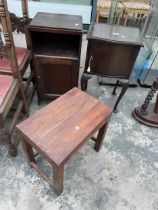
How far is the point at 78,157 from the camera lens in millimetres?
1461

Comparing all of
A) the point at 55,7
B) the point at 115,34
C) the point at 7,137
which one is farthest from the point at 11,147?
the point at 55,7

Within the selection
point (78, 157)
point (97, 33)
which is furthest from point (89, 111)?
point (97, 33)

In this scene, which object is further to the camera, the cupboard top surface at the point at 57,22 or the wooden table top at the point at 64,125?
the cupboard top surface at the point at 57,22

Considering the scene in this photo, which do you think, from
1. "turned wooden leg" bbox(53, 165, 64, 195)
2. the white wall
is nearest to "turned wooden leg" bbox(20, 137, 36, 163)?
"turned wooden leg" bbox(53, 165, 64, 195)

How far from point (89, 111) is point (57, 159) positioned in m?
0.38

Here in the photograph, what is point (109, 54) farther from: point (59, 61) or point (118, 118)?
point (118, 118)

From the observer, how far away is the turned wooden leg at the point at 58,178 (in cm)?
96

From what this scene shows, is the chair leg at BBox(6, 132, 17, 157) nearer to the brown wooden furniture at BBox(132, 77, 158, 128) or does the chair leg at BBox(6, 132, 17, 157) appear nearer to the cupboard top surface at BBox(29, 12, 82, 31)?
the cupboard top surface at BBox(29, 12, 82, 31)

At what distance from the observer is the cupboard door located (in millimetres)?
1498

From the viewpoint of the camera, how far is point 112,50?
4.58ft

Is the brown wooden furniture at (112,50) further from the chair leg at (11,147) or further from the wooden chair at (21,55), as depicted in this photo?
the chair leg at (11,147)

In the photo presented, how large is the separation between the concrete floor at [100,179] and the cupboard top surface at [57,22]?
957mm

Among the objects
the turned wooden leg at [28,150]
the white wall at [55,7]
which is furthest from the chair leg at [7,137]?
the white wall at [55,7]

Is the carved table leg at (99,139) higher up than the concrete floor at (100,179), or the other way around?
the carved table leg at (99,139)
